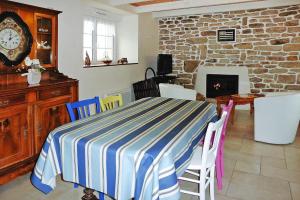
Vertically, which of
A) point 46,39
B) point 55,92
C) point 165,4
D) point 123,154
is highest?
point 165,4

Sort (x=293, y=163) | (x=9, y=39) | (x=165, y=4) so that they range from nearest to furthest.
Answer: (x=9, y=39), (x=293, y=163), (x=165, y=4)

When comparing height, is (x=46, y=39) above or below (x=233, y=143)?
above

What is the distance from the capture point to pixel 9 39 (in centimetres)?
281

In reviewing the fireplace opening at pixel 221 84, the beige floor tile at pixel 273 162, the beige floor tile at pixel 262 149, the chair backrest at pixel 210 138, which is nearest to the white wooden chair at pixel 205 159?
the chair backrest at pixel 210 138

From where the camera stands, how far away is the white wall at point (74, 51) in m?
3.60

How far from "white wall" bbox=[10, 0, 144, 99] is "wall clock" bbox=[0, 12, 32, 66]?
41cm

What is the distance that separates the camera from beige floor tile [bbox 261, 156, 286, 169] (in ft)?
10.4

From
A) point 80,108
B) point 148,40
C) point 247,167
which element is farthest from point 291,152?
point 148,40

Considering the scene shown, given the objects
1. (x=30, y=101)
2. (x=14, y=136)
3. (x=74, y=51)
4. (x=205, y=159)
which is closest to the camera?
(x=205, y=159)

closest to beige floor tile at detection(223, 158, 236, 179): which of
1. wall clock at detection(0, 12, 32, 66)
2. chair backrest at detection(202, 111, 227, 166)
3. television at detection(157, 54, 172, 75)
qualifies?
chair backrest at detection(202, 111, 227, 166)

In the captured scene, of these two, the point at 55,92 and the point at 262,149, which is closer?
the point at 55,92

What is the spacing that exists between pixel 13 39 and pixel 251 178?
3.03 m

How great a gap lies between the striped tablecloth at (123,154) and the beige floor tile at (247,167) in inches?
44.6

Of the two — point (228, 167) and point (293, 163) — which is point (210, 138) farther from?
point (293, 163)
